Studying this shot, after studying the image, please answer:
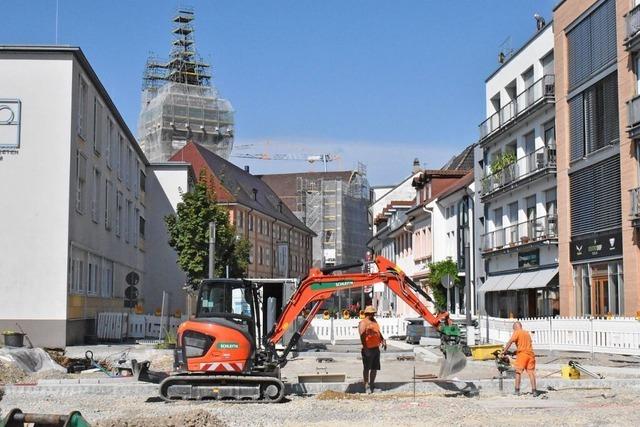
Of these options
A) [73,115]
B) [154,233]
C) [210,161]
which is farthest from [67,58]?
[210,161]

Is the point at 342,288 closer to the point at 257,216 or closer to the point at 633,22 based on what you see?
the point at 633,22

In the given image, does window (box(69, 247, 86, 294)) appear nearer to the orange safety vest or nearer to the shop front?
the orange safety vest

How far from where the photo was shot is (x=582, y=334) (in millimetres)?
29438

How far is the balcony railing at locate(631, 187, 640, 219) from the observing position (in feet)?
99.6

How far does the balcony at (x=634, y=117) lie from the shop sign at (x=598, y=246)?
3.59 meters

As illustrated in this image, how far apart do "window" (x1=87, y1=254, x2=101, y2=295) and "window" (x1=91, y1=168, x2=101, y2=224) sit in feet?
5.37

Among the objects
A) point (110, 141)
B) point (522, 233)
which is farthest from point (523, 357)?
point (110, 141)

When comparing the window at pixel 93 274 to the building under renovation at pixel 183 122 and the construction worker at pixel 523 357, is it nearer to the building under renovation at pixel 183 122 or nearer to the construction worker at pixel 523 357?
the construction worker at pixel 523 357

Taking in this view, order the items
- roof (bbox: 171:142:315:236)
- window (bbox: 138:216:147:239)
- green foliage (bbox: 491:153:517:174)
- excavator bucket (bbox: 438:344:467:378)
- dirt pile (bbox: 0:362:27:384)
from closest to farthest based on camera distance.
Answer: excavator bucket (bbox: 438:344:467:378) → dirt pile (bbox: 0:362:27:384) → green foliage (bbox: 491:153:517:174) → window (bbox: 138:216:147:239) → roof (bbox: 171:142:315:236)

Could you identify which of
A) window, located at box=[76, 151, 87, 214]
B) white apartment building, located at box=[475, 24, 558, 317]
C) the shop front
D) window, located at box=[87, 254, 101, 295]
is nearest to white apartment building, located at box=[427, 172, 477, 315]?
white apartment building, located at box=[475, 24, 558, 317]

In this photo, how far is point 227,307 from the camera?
58.5ft

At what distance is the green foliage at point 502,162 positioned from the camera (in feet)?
145

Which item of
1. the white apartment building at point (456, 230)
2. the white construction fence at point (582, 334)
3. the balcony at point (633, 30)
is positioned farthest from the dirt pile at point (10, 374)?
the white apartment building at point (456, 230)

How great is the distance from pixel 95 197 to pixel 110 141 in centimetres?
550
